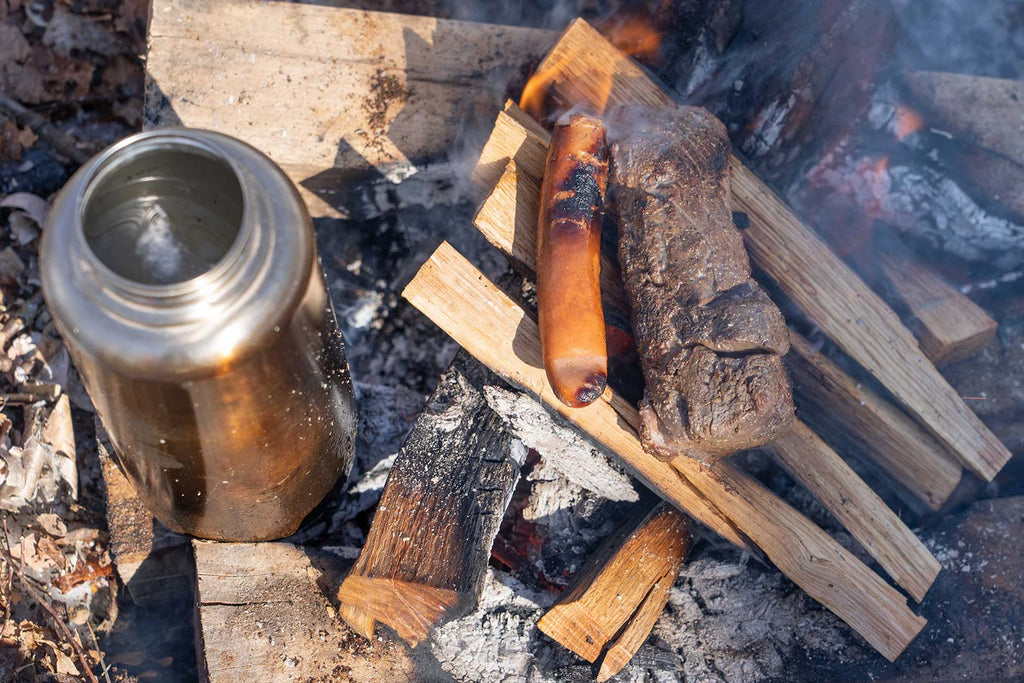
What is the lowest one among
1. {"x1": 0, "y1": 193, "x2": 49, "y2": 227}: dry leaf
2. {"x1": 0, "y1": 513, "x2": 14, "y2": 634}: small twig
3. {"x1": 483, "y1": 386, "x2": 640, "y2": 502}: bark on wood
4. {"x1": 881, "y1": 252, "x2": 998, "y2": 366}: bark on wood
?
{"x1": 0, "y1": 513, "x2": 14, "y2": 634}: small twig

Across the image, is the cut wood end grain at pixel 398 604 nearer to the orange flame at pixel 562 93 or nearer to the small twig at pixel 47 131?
the orange flame at pixel 562 93

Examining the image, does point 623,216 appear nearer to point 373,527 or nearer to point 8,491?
point 373,527

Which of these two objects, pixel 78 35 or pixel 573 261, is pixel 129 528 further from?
pixel 78 35

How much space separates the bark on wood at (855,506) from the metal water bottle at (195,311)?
1.54 meters

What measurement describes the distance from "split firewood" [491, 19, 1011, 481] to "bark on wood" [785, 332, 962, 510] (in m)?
0.06

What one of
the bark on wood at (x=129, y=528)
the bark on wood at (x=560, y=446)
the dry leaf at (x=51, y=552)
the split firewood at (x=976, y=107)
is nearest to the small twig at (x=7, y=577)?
the dry leaf at (x=51, y=552)

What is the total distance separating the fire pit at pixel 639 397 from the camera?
2.36m

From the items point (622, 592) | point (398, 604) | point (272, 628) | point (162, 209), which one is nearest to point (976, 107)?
point (622, 592)

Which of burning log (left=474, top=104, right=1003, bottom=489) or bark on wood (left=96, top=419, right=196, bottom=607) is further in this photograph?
bark on wood (left=96, top=419, right=196, bottom=607)

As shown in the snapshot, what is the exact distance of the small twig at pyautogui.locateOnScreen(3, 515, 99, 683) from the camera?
2498 millimetres

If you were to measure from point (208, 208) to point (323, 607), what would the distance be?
4.49 ft

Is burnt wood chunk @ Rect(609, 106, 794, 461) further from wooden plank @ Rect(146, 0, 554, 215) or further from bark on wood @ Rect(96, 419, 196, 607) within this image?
bark on wood @ Rect(96, 419, 196, 607)

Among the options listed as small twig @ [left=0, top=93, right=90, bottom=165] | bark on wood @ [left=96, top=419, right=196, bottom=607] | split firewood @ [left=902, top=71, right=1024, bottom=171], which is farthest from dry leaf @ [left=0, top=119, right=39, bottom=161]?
split firewood @ [left=902, top=71, right=1024, bottom=171]

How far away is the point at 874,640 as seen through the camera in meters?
2.36
